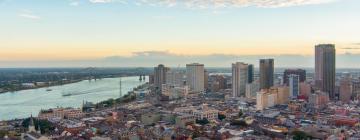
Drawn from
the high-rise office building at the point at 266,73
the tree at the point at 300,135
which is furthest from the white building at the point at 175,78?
the tree at the point at 300,135

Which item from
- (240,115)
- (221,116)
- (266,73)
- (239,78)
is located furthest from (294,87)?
(221,116)

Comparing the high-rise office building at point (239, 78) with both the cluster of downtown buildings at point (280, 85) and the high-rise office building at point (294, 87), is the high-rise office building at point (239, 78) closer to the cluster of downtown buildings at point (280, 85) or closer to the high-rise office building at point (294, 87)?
the cluster of downtown buildings at point (280, 85)

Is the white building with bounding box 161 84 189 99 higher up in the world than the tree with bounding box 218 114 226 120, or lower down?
higher up

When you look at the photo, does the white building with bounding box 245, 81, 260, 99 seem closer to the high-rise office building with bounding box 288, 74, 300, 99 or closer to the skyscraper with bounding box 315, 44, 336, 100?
the high-rise office building with bounding box 288, 74, 300, 99

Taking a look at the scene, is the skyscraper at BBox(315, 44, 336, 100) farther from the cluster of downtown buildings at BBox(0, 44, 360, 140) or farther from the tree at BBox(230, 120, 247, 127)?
the tree at BBox(230, 120, 247, 127)

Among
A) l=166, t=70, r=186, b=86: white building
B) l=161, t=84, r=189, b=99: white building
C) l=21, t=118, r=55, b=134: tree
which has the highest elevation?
l=166, t=70, r=186, b=86: white building

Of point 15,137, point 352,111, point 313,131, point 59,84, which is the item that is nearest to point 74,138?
point 15,137

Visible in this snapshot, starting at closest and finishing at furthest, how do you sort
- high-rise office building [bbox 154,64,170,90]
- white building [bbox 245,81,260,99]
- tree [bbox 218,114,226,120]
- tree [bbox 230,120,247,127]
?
1. tree [bbox 230,120,247,127]
2. tree [bbox 218,114,226,120]
3. white building [bbox 245,81,260,99]
4. high-rise office building [bbox 154,64,170,90]

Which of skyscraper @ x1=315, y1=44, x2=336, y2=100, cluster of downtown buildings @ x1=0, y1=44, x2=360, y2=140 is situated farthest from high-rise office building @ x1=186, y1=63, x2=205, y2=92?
skyscraper @ x1=315, y1=44, x2=336, y2=100

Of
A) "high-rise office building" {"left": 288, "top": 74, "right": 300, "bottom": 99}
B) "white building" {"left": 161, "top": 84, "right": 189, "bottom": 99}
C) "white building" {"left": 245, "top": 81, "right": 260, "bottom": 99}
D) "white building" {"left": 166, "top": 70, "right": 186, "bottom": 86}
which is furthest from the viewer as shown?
"white building" {"left": 166, "top": 70, "right": 186, "bottom": 86}

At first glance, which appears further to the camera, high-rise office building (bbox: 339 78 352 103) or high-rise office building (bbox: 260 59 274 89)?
high-rise office building (bbox: 260 59 274 89)
